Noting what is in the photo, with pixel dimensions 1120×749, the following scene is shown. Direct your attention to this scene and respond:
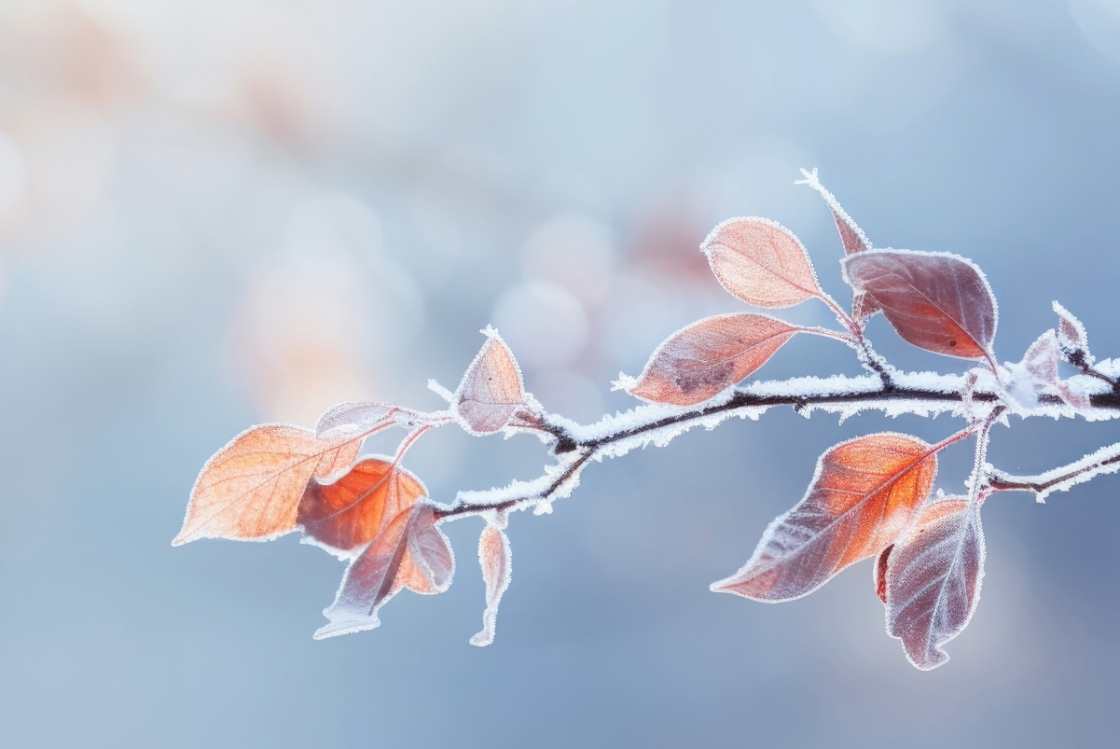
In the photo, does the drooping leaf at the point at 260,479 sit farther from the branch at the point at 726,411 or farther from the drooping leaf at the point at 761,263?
the drooping leaf at the point at 761,263

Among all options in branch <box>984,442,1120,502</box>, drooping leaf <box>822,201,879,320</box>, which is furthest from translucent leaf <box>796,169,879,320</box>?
branch <box>984,442,1120,502</box>

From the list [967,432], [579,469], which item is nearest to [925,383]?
[967,432]

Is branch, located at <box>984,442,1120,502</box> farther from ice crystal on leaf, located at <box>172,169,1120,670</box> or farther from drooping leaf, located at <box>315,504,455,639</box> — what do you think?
drooping leaf, located at <box>315,504,455,639</box>

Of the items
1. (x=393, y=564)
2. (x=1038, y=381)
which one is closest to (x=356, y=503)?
(x=393, y=564)

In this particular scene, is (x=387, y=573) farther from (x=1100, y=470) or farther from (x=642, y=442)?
(x=1100, y=470)

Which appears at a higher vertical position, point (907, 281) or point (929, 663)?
point (907, 281)

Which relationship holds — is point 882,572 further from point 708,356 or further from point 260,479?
point 260,479

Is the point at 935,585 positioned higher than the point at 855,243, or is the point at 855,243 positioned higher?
the point at 855,243
